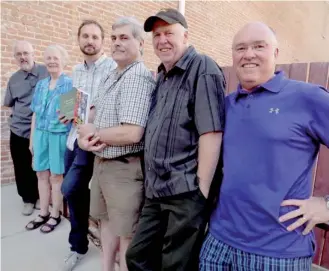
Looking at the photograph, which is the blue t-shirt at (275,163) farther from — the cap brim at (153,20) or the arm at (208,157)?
the cap brim at (153,20)

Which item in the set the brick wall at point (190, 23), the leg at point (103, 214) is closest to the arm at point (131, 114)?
the leg at point (103, 214)

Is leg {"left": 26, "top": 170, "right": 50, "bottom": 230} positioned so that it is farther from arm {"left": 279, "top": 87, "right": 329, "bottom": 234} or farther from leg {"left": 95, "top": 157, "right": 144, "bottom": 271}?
arm {"left": 279, "top": 87, "right": 329, "bottom": 234}

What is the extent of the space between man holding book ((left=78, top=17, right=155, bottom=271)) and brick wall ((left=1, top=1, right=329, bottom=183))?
272cm

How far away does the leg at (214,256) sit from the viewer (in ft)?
3.89

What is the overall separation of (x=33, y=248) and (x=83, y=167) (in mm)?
1056

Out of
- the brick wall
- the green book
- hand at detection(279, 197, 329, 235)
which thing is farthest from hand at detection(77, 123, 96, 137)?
the brick wall

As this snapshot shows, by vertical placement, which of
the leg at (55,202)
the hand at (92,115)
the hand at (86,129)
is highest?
the hand at (92,115)

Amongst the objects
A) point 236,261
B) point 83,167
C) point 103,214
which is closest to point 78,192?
point 83,167

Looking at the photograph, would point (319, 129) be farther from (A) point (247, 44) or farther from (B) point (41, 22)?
(B) point (41, 22)

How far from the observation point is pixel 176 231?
1.30 meters

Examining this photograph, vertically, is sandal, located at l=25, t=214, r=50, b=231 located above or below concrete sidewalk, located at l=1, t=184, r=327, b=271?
above

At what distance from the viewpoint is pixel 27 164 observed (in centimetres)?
320

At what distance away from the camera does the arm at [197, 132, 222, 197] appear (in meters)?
1.25

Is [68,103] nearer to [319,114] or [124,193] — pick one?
[124,193]
